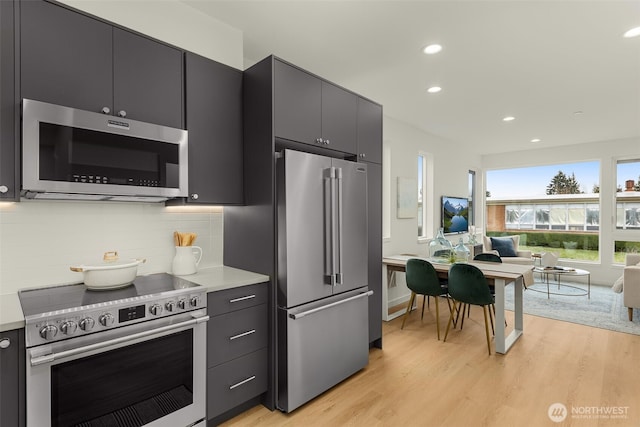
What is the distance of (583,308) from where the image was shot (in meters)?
4.73

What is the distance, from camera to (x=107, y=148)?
1.88 m

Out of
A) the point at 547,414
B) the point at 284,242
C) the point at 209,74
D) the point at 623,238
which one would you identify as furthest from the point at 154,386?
the point at 623,238

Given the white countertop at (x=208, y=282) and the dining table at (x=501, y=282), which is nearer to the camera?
the white countertop at (x=208, y=282)

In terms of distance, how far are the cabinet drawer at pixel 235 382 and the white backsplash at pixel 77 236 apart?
83 centimetres

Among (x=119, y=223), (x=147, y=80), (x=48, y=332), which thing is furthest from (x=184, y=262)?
(x=147, y=80)

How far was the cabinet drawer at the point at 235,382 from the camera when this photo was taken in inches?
80.3

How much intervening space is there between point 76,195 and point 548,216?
329 inches

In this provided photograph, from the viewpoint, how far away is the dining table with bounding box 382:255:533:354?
3217 millimetres

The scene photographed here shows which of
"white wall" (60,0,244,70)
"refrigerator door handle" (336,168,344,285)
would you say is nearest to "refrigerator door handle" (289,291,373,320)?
"refrigerator door handle" (336,168,344,285)

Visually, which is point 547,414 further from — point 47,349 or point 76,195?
point 76,195

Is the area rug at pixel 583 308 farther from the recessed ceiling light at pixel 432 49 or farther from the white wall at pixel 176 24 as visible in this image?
the white wall at pixel 176 24

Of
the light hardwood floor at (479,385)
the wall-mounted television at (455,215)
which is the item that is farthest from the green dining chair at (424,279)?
the wall-mounted television at (455,215)

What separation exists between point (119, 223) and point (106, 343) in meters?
0.88

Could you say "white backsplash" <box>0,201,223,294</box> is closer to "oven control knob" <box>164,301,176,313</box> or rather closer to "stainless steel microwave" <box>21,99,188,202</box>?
"stainless steel microwave" <box>21,99,188,202</box>
